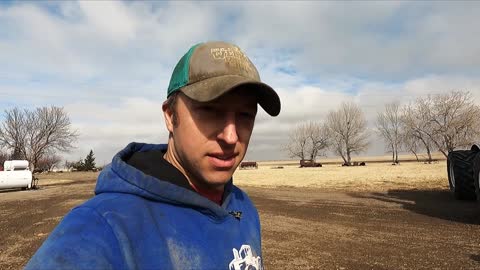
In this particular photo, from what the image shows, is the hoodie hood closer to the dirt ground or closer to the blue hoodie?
the blue hoodie

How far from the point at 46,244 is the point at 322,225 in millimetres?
8979

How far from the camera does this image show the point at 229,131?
1.46 m

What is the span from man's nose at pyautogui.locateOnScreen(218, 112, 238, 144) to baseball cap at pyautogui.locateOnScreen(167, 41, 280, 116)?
5.7 inches

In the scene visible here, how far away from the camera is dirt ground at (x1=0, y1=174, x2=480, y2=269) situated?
6.00 meters

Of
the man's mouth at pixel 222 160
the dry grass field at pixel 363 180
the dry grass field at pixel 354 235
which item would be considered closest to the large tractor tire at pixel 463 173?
the dry grass field at pixel 354 235

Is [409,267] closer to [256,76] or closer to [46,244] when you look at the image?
[256,76]

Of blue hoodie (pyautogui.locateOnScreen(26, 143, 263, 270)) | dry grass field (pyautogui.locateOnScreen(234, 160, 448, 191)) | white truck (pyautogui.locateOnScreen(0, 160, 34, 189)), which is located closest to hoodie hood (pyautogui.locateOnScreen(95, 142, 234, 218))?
blue hoodie (pyautogui.locateOnScreen(26, 143, 263, 270))

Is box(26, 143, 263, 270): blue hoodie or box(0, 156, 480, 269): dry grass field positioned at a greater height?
box(26, 143, 263, 270): blue hoodie

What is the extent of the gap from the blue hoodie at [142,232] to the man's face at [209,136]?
0.43ft

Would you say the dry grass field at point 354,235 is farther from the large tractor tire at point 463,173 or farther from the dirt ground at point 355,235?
the large tractor tire at point 463,173

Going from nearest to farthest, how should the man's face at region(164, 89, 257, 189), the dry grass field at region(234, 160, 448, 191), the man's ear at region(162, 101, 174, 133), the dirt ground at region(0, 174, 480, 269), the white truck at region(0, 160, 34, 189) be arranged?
the man's face at region(164, 89, 257, 189) < the man's ear at region(162, 101, 174, 133) < the dirt ground at region(0, 174, 480, 269) < the dry grass field at region(234, 160, 448, 191) < the white truck at region(0, 160, 34, 189)

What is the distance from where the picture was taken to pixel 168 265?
120cm

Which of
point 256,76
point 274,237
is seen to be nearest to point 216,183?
point 256,76

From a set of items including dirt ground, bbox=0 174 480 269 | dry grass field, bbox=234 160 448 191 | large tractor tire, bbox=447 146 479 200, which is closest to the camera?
dirt ground, bbox=0 174 480 269
